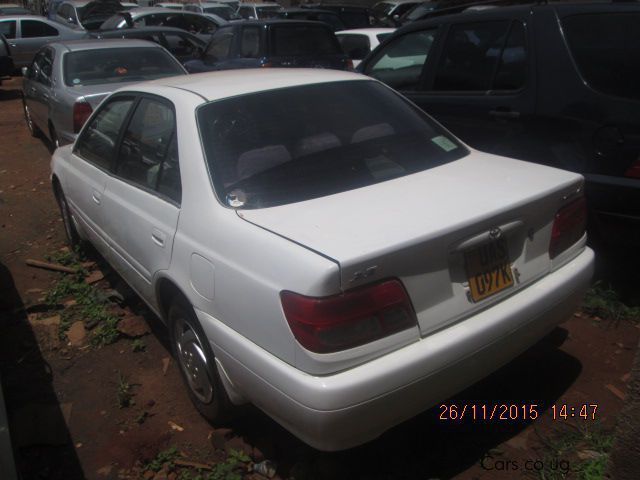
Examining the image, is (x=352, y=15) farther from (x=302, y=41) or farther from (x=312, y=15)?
(x=302, y=41)

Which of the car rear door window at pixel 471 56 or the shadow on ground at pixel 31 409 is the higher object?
the car rear door window at pixel 471 56

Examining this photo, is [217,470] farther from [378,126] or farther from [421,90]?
[421,90]

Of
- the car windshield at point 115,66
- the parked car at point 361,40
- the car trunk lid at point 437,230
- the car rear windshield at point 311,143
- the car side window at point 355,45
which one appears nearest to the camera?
the car trunk lid at point 437,230

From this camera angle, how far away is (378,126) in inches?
127

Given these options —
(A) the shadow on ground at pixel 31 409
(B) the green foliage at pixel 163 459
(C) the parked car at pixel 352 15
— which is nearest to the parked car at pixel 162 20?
(C) the parked car at pixel 352 15

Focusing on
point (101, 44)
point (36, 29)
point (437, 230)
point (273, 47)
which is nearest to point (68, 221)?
point (101, 44)

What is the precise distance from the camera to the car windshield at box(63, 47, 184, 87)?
7398 mm

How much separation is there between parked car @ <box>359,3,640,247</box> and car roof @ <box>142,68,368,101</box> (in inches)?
49.0

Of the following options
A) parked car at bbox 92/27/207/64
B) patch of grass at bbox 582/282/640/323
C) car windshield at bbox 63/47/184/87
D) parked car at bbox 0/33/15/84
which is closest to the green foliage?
patch of grass at bbox 582/282/640/323

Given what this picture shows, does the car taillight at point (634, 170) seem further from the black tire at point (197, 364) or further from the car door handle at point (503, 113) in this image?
the black tire at point (197, 364)

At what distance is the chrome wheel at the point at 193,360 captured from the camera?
9.57 ft

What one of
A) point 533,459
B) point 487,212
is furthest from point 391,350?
point 533,459

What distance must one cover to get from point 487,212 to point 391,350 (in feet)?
2.28

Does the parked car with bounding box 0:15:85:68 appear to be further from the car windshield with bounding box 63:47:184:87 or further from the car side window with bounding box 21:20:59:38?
the car windshield with bounding box 63:47:184:87
